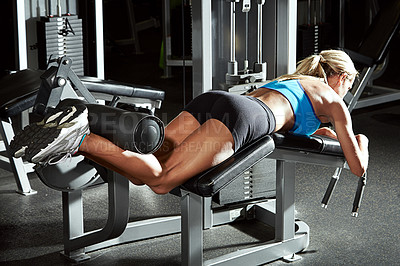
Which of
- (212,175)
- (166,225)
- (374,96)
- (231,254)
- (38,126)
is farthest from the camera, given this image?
(374,96)

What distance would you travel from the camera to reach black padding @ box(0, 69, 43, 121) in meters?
2.89

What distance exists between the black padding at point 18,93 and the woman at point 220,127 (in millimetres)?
736

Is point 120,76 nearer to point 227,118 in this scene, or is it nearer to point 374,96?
point 374,96

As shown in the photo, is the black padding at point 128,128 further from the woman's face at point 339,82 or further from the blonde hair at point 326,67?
the woman's face at point 339,82

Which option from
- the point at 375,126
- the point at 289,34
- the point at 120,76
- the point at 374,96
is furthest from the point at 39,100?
the point at 120,76

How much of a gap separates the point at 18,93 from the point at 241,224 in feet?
4.08

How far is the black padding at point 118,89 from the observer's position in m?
2.83

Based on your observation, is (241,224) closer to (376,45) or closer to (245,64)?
(245,64)

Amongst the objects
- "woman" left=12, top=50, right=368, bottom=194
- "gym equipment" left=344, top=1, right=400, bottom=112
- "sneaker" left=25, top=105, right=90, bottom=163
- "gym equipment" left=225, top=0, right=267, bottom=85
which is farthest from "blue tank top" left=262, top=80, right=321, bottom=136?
"gym equipment" left=344, top=1, right=400, bottom=112

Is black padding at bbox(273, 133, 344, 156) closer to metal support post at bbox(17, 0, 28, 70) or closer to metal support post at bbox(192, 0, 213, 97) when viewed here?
metal support post at bbox(192, 0, 213, 97)

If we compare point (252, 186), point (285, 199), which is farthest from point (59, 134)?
point (252, 186)

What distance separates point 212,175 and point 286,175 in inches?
21.6

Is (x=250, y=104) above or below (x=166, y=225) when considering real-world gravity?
above

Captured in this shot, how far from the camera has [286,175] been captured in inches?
106
